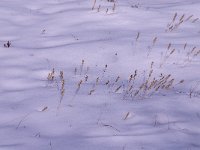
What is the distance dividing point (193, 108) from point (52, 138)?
1.40 metres

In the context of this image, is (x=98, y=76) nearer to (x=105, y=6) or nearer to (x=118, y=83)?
(x=118, y=83)

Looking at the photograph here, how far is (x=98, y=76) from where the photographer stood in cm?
431

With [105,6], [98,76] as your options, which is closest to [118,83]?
[98,76]

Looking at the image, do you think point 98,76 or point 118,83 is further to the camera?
point 98,76

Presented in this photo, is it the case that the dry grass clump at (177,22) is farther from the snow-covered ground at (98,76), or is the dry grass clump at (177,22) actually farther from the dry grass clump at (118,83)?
the dry grass clump at (118,83)

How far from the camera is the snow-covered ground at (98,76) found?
121 inches

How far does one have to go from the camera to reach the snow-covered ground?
308cm

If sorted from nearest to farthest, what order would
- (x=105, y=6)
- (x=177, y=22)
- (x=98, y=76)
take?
(x=98, y=76), (x=177, y=22), (x=105, y=6)

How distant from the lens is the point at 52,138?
297cm

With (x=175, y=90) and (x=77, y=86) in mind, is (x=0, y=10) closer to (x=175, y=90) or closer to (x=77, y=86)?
(x=77, y=86)

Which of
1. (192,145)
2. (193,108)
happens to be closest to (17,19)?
(193,108)

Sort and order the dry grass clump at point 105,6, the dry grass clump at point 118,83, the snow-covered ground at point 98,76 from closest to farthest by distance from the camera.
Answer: the snow-covered ground at point 98,76 < the dry grass clump at point 118,83 < the dry grass clump at point 105,6

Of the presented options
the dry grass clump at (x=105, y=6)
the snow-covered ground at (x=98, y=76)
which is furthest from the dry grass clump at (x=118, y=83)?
the dry grass clump at (x=105, y=6)

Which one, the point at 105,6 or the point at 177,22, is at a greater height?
the point at 105,6
